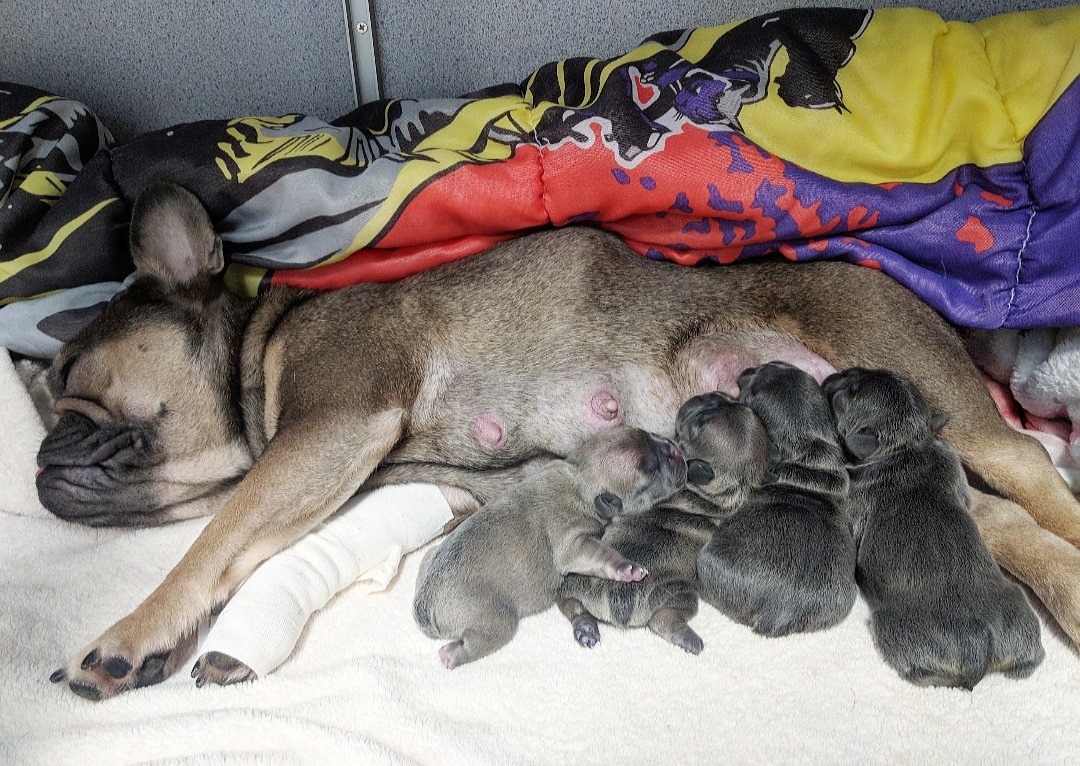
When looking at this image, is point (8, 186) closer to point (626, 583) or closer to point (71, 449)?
point (71, 449)

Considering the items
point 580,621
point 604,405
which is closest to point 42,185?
point 604,405

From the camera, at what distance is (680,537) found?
2260 millimetres

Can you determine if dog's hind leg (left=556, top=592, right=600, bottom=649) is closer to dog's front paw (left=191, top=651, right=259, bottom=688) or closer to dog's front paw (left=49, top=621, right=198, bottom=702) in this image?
dog's front paw (left=191, top=651, right=259, bottom=688)

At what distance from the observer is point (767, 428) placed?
2.40 metres

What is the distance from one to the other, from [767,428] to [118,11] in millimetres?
2547

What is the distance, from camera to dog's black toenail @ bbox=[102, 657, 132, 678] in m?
2.02

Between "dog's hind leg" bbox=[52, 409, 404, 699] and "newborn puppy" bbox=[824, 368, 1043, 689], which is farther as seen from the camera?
"dog's hind leg" bbox=[52, 409, 404, 699]

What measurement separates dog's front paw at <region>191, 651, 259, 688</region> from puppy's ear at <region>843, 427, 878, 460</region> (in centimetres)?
162

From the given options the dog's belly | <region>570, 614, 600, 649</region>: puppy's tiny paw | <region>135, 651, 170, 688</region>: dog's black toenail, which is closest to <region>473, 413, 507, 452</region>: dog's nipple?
the dog's belly

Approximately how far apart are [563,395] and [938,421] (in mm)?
1033

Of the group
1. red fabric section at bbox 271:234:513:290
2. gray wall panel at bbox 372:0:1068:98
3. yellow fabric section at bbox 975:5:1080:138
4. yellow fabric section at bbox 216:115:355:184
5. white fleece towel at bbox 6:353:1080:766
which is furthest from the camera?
gray wall panel at bbox 372:0:1068:98

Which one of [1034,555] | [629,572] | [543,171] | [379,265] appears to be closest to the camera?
[629,572]

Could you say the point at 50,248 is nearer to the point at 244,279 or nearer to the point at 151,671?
the point at 244,279

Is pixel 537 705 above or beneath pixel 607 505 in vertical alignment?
beneath
